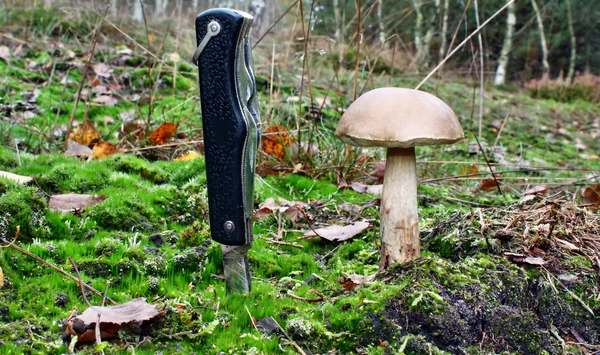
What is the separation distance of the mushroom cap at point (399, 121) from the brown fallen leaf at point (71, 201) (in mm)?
1478

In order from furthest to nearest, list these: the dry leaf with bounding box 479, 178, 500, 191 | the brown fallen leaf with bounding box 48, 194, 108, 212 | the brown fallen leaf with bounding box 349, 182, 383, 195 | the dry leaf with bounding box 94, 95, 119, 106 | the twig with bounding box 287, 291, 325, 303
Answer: the dry leaf with bounding box 94, 95, 119, 106 < the dry leaf with bounding box 479, 178, 500, 191 < the brown fallen leaf with bounding box 349, 182, 383, 195 < the brown fallen leaf with bounding box 48, 194, 108, 212 < the twig with bounding box 287, 291, 325, 303

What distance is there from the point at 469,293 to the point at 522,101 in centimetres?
1150

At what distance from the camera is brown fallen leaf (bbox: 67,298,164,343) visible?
160 centimetres

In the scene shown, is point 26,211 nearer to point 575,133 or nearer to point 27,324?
point 27,324

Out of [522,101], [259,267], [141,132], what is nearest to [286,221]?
[259,267]

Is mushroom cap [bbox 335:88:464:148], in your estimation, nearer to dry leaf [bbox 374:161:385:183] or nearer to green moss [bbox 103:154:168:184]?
green moss [bbox 103:154:168:184]

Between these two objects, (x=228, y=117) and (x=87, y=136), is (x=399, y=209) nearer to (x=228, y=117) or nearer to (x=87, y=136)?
(x=228, y=117)

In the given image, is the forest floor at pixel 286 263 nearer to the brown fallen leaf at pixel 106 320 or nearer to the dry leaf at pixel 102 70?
the brown fallen leaf at pixel 106 320

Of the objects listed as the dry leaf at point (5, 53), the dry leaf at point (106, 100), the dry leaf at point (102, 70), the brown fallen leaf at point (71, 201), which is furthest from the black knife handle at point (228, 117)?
the dry leaf at point (5, 53)

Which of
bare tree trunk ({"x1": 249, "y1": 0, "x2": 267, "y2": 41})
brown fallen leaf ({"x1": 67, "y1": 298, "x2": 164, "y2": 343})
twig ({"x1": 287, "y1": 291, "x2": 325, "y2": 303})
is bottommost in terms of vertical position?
twig ({"x1": 287, "y1": 291, "x2": 325, "y2": 303})

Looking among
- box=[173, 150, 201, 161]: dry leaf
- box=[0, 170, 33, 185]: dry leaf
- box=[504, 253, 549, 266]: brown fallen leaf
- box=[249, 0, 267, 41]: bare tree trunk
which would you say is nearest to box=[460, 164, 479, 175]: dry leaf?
box=[173, 150, 201, 161]: dry leaf

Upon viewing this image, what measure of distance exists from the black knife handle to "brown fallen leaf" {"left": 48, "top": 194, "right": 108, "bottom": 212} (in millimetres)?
1085

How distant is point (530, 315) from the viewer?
1.90 m

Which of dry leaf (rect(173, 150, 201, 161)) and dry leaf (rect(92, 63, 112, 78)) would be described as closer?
dry leaf (rect(173, 150, 201, 161))
